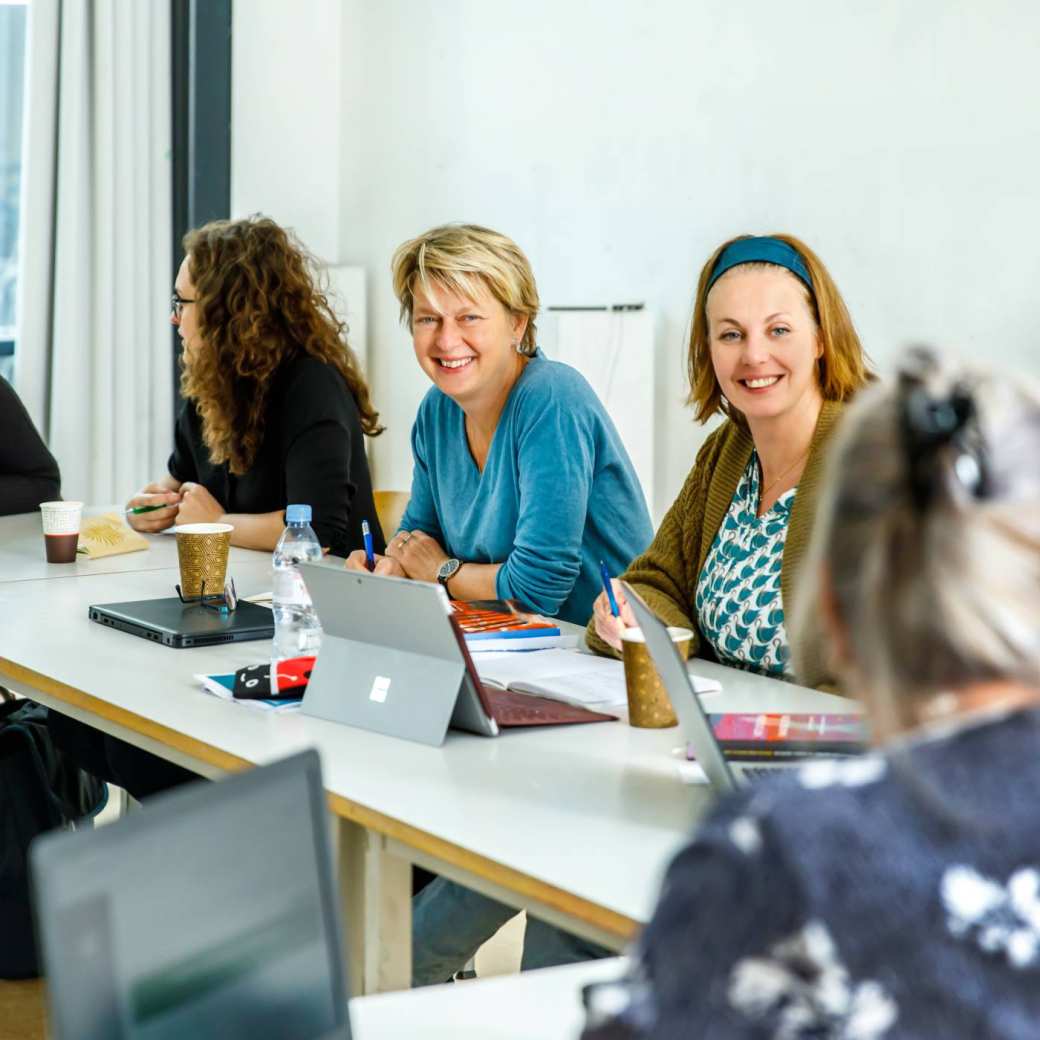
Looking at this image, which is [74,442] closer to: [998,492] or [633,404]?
[633,404]

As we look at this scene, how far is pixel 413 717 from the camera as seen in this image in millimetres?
1591

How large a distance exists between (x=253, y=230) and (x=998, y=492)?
260 cm

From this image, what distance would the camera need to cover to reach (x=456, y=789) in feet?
4.67

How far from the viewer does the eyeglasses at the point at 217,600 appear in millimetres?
2209

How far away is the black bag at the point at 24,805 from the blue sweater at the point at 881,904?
2013 mm

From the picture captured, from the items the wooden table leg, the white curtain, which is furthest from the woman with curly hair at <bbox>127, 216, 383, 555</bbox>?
the white curtain

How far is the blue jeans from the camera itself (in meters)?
1.89

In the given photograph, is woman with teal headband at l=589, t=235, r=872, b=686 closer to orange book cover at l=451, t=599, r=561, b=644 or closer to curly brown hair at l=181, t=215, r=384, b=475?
orange book cover at l=451, t=599, r=561, b=644

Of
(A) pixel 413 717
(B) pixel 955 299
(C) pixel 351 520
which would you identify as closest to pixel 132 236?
(C) pixel 351 520

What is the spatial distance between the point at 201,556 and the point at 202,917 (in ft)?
4.92

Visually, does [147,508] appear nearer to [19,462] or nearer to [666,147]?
[19,462]

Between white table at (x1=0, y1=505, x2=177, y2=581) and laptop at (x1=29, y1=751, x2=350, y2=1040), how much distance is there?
1818 mm

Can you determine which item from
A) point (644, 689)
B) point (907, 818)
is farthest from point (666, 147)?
point (907, 818)

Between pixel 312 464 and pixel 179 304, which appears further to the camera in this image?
pixel 179 304
